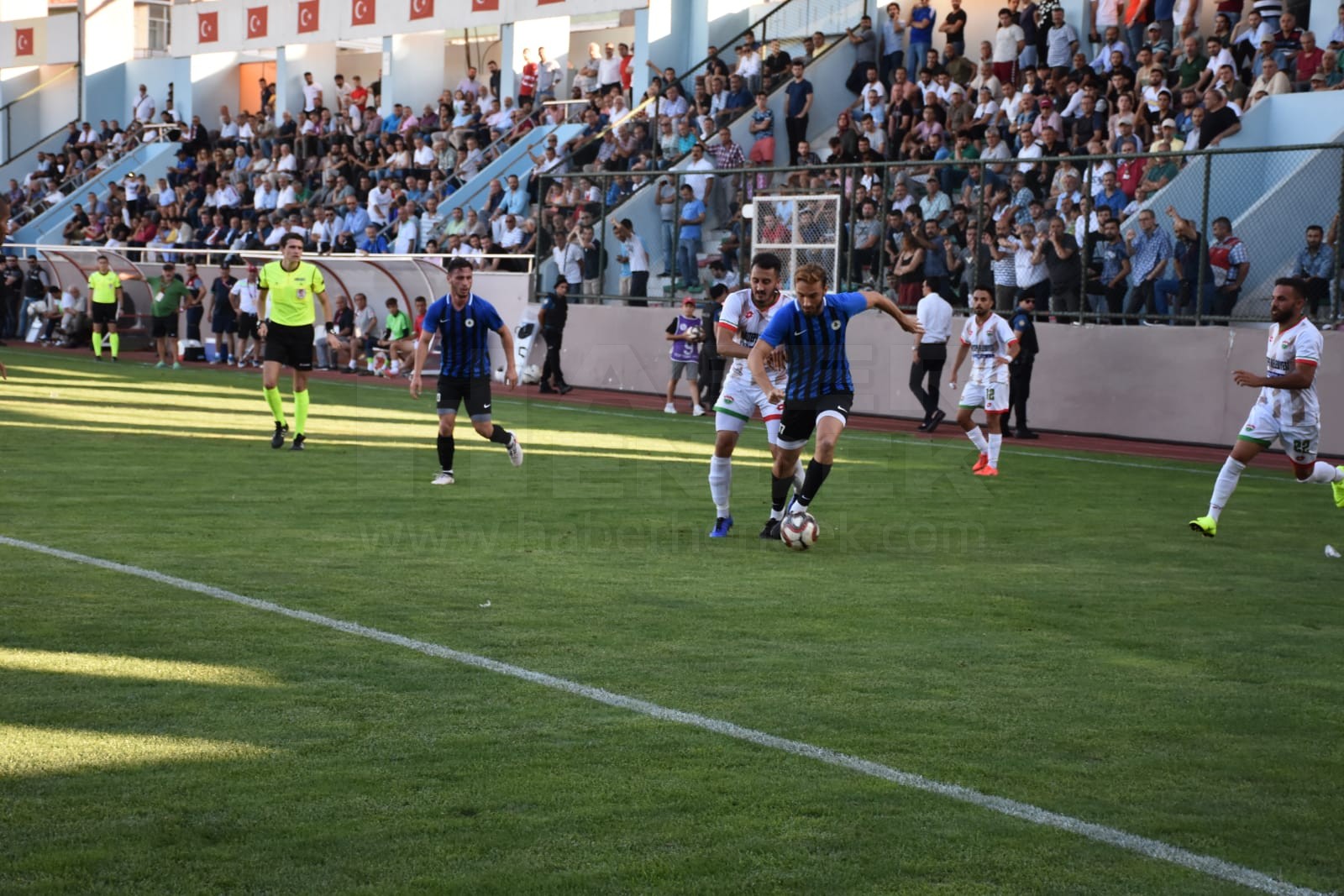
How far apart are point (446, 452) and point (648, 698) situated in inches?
321

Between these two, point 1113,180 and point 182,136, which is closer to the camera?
point 1113,180

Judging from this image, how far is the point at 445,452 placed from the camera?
1421 centimetres

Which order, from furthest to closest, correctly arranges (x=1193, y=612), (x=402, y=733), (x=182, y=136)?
1. (x=182, y=136)
2. (x=1193, y=612)
3. (x=402, y=733)

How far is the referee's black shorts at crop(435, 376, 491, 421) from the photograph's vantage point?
14.2 m

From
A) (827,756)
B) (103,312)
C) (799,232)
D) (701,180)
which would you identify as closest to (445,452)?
(827,756)

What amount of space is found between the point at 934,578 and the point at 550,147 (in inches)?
964

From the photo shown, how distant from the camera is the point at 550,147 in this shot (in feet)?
107

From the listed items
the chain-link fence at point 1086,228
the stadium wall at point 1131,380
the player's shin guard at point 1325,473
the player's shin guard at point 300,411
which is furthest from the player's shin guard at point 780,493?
the chain-link fence at point 1086,228

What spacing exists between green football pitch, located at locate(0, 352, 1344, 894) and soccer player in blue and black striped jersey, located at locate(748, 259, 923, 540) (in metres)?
0.70

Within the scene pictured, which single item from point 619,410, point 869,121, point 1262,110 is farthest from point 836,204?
point 1262,110

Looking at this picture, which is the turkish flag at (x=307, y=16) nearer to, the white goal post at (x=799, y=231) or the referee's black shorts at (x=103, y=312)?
the referee's black shorts at (x=103, y=312)

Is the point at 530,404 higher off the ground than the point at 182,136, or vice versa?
the point at 182,136

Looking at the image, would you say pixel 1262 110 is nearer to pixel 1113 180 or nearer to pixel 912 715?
pixel 1113 180

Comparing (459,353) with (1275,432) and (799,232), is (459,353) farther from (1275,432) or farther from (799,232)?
(799,232)
